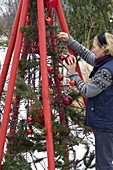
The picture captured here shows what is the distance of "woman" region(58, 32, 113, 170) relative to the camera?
6.97 ft

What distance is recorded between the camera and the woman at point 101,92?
212 cm

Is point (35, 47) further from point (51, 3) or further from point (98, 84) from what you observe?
point (98, 84)

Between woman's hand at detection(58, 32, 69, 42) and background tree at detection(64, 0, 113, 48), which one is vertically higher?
background tree at detection(64, 0, 113, 48)

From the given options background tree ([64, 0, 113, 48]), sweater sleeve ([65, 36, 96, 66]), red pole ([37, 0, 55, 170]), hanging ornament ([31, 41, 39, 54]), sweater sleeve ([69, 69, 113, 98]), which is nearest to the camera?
red pole ([37, 0, 55, 170])

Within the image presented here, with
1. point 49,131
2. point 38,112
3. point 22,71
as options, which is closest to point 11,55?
point 22,71

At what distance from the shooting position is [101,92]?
220cm

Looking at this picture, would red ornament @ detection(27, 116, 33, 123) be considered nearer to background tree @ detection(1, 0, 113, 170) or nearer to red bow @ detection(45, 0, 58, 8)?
background tree @ detection(1, 0, 113, 170)

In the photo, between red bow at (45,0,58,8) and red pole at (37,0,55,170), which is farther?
red bow at (45,0,58,8)

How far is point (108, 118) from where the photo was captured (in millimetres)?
2207

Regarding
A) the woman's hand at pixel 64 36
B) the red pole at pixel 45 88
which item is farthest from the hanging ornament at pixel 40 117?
the woman's hand at pixel 64 36

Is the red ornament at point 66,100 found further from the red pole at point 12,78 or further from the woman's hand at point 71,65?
the red pole at point 12,78

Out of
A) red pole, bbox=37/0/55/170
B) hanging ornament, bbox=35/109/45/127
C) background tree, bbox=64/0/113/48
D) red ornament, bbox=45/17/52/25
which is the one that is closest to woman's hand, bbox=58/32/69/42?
red ornament, bbox=45/17/52/25

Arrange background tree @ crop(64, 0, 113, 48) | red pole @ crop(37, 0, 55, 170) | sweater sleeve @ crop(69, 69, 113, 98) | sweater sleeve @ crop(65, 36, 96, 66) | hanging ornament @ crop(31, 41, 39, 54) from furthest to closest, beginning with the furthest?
1. background tree @ crop(64, 0, 113, 48)
2. sweater sleeve @ crop(65, 36, 96, 66)
3. hanging ornament @ crop(31, 41, 39, 54)
4. sweater sleeve @ crop(69, 69, 113, 98)
5. red pole @ crop(37, 0, 55, 170)

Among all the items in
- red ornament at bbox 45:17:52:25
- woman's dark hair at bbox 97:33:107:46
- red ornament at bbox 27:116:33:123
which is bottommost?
red ornament at bbox 27:116:33:123
